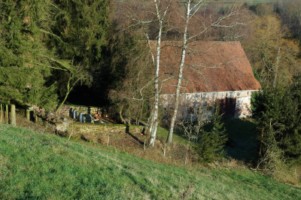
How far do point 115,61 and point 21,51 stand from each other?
8035mm

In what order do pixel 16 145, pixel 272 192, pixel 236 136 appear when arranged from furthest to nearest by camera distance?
pixel 236 136
pixel 272 192
pixel 16 145

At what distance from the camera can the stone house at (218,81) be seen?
33737 mm

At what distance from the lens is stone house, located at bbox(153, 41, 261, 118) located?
3374 cm

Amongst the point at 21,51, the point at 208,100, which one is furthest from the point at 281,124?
the point at 21,51

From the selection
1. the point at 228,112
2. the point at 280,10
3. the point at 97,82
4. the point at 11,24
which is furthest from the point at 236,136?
the point at 280,10

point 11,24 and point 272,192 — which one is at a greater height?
point 11,24

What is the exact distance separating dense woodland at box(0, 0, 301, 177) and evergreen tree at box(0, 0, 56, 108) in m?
0.05

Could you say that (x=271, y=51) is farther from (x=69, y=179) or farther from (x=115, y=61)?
(x=69, y=179)

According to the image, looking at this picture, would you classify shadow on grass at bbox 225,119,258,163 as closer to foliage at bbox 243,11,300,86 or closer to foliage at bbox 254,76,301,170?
foliage at bbox 254,76,301,170

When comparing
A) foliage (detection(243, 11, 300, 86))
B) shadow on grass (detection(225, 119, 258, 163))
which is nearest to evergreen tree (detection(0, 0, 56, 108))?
shadow on grass (detection(225, 119, 258, 163))

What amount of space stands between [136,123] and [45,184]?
20.3 m

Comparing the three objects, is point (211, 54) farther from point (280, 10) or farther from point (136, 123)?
point (280, 10)

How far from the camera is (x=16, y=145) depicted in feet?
37.3

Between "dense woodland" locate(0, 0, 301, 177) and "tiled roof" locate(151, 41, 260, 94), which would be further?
"tiled roof" locate(151, 41, 260, 94)
